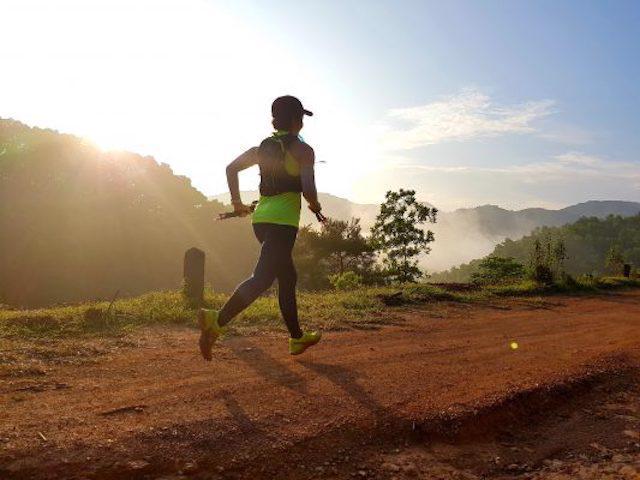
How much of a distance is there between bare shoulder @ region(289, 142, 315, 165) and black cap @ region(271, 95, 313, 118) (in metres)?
0.32

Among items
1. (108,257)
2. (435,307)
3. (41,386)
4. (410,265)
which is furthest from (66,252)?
(41,386)

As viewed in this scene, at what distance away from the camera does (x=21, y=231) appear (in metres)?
49.7

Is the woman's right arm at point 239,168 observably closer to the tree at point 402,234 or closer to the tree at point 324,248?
the tree at point 402,234

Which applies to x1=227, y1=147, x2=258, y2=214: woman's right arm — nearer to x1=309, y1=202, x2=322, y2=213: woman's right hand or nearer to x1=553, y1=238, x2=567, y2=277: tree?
x1=309, y1=202, x2=322, y2=213: woman's right hand

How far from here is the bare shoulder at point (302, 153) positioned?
402 cm

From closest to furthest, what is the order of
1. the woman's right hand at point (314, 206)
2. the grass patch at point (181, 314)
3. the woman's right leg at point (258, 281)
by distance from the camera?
the woman's right leg at point (258, 281) < the woman's right hand at point (314, 206) < the grass patch at point (181, 314)

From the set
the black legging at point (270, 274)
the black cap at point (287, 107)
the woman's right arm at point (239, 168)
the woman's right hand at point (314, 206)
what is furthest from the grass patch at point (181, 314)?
the black cap at point (287, 107)

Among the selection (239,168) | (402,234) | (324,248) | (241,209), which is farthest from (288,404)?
(324,248)

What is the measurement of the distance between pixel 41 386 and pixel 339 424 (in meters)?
2.13

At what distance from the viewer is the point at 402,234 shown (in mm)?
30484

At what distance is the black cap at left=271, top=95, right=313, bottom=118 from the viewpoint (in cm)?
418

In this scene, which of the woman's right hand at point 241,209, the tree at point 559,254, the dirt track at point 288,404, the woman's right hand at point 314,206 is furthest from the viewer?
the tree at point 559,254

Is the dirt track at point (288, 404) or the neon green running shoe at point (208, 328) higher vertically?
the neon green running shoe at point (208, 328)

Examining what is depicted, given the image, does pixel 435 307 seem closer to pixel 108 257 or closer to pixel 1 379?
pixel 1 379
